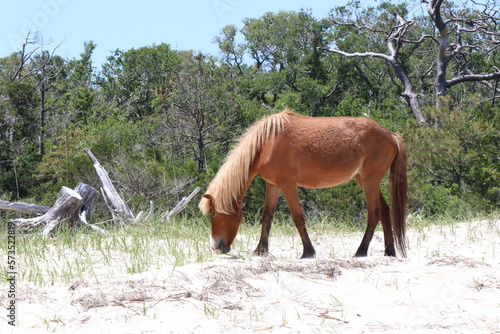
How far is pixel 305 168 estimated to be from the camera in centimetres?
617

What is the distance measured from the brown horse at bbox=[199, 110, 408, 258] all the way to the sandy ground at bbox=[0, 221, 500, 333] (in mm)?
655

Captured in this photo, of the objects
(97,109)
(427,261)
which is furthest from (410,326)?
(97,109)

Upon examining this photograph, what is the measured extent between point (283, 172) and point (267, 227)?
2.19 feet

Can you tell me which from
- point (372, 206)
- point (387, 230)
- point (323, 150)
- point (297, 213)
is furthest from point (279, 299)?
point (387, 230)

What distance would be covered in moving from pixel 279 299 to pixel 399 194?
2.65m

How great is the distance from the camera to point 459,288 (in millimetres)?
4938

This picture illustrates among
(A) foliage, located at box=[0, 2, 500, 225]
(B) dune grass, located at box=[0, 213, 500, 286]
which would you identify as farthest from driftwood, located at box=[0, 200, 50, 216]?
(A) foliage, located at box=[0, 2, 500, 225]

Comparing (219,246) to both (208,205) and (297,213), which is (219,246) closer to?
(208,205)

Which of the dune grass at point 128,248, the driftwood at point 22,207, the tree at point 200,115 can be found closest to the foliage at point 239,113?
the tree at point 200,115

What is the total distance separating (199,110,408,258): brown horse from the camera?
6016mm

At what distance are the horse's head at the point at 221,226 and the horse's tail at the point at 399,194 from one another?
1.85m

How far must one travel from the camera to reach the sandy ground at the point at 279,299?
3.87 meters

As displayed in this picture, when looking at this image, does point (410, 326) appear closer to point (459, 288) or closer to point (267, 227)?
point (459, 288)

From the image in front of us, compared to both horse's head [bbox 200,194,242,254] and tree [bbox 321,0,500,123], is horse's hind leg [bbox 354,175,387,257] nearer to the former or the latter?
horse's head [bbox 200,194,242,254]
